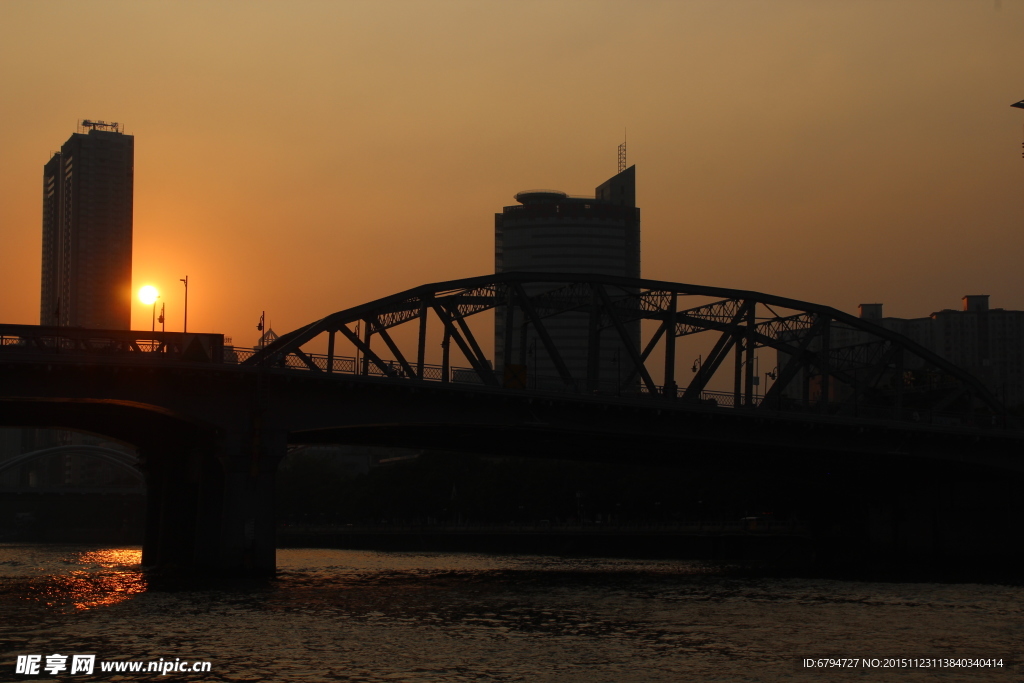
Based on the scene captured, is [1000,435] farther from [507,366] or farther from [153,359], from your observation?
[153,359]

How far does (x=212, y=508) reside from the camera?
86812 mm

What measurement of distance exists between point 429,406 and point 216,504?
16482mm

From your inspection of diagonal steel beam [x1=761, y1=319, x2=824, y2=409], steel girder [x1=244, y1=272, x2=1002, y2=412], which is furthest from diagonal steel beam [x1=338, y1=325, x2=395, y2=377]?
diagonal steel beam [x1=761, y1=319, x2=824, y2=409]

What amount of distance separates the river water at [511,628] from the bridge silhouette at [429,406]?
10.1m

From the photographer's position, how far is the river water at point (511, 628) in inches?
1614

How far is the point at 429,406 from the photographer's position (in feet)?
277

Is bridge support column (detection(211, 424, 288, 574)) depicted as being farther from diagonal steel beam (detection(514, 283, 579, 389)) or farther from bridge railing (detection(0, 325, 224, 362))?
diagonal steel beam (detection(514, 283, 579, 389))

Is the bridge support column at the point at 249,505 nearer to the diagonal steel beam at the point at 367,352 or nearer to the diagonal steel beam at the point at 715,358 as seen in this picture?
the diagonal steel beam at the point at 367,352

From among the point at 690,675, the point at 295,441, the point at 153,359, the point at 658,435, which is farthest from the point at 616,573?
the point at 690,675

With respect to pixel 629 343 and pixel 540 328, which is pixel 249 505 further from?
pixel 629 343

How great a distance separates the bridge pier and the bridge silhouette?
12 centimetres

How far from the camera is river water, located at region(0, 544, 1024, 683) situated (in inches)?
1614

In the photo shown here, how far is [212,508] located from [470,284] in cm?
2334

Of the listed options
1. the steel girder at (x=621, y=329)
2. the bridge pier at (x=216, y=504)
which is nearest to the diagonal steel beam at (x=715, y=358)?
the steel girder at (x=621, y=329)
